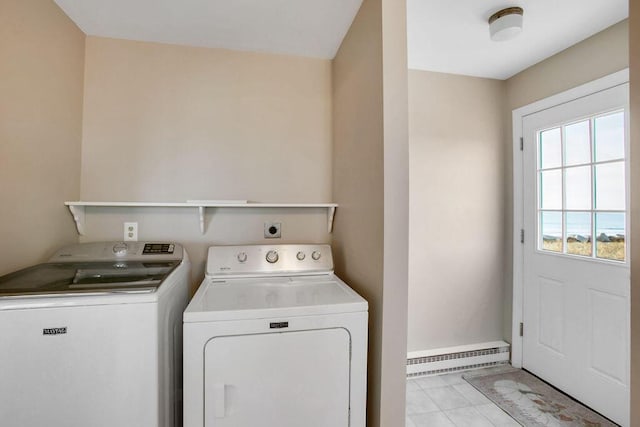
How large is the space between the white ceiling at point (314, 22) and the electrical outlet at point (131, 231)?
112 centimetres

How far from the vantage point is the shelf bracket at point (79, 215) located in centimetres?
167

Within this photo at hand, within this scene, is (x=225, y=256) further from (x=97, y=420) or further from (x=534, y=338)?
(x=534, y=338)

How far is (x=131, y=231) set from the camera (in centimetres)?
179

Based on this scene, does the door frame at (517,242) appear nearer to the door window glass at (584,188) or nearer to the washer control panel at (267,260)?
the door window glass at (584,188)

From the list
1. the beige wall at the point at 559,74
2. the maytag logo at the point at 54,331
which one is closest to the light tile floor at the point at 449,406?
the beige wall at the point at 559,74

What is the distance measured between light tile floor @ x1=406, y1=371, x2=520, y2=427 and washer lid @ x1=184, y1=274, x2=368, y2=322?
111cm

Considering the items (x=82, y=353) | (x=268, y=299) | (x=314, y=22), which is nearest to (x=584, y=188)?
(x=314, y=22)

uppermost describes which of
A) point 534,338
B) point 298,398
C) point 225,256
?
point 225,256

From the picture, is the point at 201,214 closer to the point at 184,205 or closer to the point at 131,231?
the point at 184,205

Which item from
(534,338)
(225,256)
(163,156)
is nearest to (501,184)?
(534,338)

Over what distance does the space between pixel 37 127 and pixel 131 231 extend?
673 millimetres

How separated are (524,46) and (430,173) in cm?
102

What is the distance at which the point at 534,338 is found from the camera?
2.29 meters

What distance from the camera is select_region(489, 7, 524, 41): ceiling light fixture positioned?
163 centimetres
